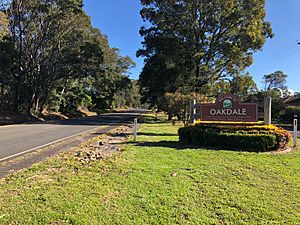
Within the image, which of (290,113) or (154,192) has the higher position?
(290,113)

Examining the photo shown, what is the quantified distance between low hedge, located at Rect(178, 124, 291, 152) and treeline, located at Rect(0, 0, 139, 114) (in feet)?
63.0

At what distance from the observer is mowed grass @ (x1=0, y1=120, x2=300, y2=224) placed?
11.3ft

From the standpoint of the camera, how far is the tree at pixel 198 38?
24438mm

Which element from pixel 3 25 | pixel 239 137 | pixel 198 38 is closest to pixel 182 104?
pixel 239 137

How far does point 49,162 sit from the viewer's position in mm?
6602

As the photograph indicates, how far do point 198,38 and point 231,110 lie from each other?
1823cm

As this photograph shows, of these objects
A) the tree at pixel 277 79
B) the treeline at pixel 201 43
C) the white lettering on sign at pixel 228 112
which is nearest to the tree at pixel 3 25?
the treeline at pixel 201 43

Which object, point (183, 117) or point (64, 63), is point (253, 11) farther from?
point (64, 63)

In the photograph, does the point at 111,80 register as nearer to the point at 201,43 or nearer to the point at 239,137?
the point at 201,43

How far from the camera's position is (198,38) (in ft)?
86.4

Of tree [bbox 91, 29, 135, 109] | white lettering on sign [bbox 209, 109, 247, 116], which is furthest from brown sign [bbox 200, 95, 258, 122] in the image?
tree [bbox 91, 29, 135, 109]

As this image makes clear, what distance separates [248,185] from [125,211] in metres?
2.51

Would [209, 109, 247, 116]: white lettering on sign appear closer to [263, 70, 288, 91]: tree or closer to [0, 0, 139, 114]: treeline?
[0, 0, 139, 114]: treeline

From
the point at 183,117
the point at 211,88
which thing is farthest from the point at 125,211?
the point at 211,88
